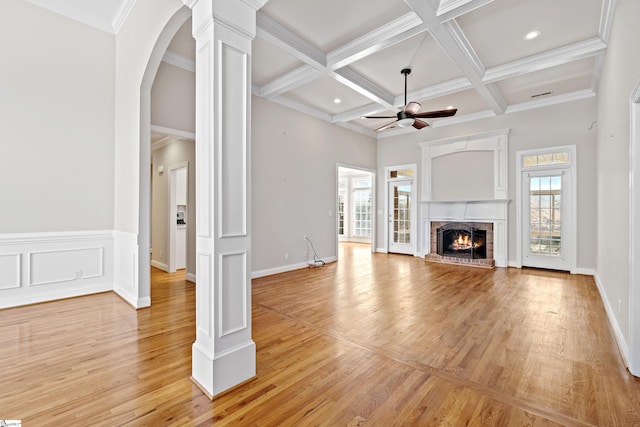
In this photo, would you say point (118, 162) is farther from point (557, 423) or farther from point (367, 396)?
point (557, 423)

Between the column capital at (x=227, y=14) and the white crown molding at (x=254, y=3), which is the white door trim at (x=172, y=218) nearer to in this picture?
the column capital at (x=227, y=14)

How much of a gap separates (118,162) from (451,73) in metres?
5.29

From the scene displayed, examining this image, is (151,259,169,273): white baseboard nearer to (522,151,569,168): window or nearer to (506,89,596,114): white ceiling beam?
Answer: (522,151,569,168): window

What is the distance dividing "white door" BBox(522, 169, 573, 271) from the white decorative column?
20.4 feet

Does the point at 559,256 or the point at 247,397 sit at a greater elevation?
the point at 559,256

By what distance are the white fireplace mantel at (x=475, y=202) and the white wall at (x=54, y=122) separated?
6451 mm

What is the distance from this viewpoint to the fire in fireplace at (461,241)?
22.1 feet

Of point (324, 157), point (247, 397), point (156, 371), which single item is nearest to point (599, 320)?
point (247, 397)

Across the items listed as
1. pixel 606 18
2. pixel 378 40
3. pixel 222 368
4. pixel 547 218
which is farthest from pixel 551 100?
pixel 222 368

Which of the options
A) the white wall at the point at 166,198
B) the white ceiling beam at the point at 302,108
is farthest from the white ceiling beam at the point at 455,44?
the white wall at the point at 166,198

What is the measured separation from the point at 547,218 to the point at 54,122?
8316 mm

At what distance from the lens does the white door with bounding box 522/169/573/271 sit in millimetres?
5727

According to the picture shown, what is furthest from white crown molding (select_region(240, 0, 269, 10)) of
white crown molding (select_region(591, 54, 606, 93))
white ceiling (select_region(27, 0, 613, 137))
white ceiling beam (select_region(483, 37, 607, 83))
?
white crown molding (select_region(591, 54, 606, 93))

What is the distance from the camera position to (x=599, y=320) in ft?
10.9
